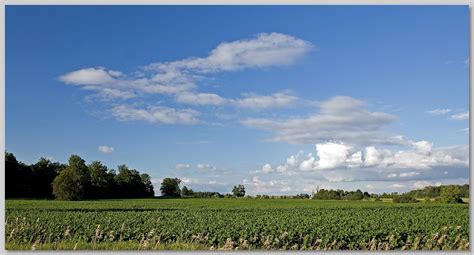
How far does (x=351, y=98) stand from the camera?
795cm

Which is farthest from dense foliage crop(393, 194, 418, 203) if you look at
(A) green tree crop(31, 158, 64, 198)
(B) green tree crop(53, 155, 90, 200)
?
(A) green tree crop(31, 158, 64, 198)

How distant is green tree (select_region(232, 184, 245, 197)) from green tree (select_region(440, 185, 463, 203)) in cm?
Answer: 225

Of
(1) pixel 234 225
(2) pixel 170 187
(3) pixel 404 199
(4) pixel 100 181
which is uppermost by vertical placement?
(4) pixel 100 181

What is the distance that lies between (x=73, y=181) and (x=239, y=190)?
195 centimetres

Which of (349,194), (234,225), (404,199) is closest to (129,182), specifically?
(234,225)

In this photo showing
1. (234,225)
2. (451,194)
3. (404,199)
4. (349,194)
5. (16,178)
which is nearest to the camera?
(16,178)

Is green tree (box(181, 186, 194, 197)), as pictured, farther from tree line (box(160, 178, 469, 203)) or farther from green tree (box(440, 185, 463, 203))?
green tree (box(440, 185, 463, 203))

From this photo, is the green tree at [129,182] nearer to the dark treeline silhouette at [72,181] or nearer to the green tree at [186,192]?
the dark treeline silhouette at [72,181]

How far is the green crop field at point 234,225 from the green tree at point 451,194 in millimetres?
108

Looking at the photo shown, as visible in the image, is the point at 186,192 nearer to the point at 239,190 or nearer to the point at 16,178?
the point at 239,190

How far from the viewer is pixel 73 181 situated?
→ 27.2 ft

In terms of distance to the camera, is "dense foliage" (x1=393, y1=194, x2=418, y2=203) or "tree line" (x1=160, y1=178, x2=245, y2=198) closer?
"tree line" (x1=160, y1=178, x2=245, y2=198)

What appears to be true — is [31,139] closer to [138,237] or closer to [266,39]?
[138,237]

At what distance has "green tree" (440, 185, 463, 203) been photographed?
788 centimetres
